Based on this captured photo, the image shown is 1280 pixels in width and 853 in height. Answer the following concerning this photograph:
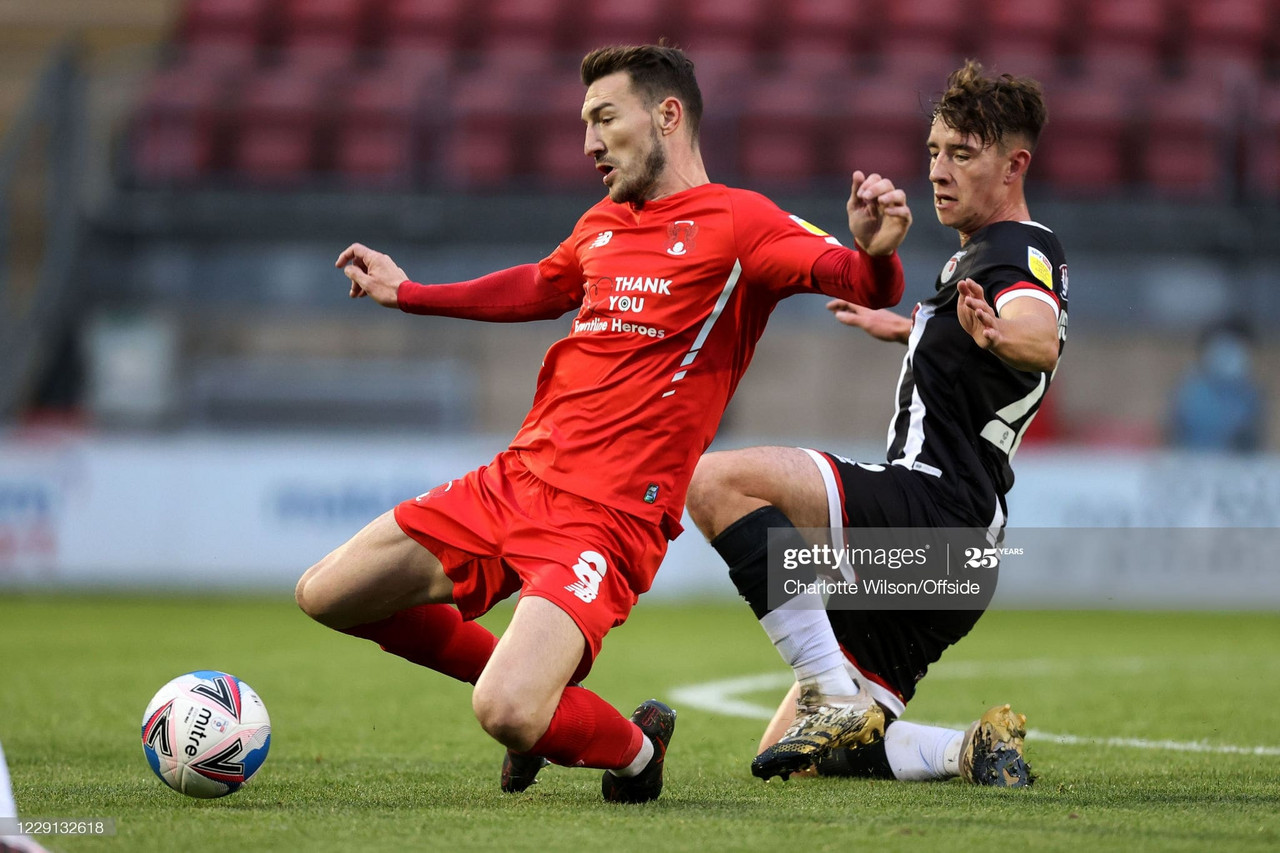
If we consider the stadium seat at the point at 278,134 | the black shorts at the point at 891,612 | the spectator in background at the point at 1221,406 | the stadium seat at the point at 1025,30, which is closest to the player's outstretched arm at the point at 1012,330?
the black shorts at the point at 891,612

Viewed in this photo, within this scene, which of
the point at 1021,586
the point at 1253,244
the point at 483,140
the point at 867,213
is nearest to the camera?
the point at 867,213

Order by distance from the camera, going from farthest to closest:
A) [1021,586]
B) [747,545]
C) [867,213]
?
1. [1021,586]
2. [747,545]
3. [867,213]

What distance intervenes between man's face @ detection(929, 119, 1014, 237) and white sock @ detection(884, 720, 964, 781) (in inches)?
58.9

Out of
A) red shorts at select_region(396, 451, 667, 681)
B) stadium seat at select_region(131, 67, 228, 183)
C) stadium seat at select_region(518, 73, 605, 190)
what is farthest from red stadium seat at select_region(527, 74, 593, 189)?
red shorts at select_region(396, 451, 667, 681)

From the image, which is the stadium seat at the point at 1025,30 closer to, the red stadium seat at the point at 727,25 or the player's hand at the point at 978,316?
the red stadium seat at the point at 727,25

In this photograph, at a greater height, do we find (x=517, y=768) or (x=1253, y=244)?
(x=1253, y=244)

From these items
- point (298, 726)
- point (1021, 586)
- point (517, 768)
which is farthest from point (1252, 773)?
point (1021, 586)

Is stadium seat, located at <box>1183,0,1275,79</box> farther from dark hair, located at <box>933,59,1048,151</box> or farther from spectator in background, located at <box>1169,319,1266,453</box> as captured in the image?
dark hair, located at <box>933,59,1048,151</box>

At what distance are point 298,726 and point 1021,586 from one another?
731 centimetres

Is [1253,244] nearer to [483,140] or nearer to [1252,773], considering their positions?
[483,140]

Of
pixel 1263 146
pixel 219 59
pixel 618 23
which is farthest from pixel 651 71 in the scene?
pixel 618 23

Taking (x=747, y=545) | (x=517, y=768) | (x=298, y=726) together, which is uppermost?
(x=747, y=545)

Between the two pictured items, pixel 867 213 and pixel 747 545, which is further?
pixel 747 545

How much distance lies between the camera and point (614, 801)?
13.0 ft
